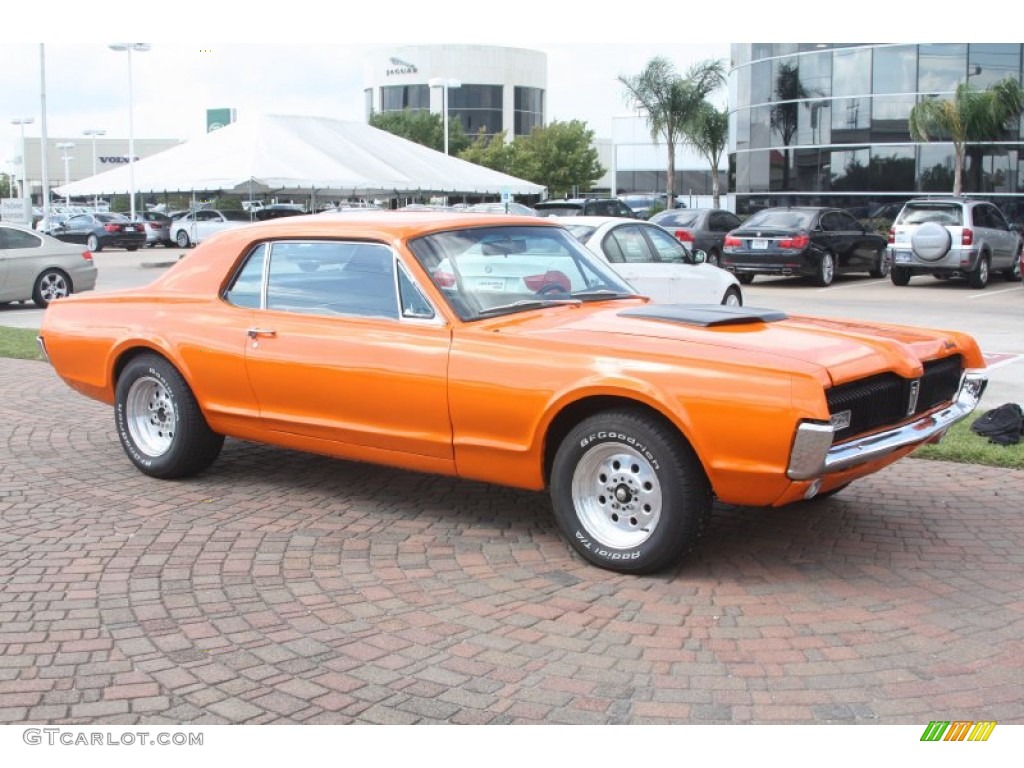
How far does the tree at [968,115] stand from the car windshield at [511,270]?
24.4m

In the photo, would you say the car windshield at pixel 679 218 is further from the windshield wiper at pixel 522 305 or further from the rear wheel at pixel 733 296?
the windshield wiper at pixel 522 305

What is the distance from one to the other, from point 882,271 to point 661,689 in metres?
21.8

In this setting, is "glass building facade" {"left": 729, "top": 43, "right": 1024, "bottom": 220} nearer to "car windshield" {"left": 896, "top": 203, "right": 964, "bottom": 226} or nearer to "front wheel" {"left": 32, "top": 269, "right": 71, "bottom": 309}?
"car windshield" {"left": 896, "top": 203, "right": 964, "bottom": 226}

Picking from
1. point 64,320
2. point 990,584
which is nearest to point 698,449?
point 990,584

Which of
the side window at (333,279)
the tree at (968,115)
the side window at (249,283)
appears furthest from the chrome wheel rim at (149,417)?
the tree at (968,115)

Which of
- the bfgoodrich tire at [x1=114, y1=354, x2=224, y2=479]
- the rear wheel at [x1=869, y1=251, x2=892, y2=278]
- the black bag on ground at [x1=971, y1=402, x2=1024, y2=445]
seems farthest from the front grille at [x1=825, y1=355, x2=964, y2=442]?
the rear wheel at [x1=869, y1=251, x2=892, y2=278]

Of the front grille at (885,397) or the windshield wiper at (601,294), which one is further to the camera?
the windshield wiper at (601,294)

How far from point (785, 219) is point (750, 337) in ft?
57.8

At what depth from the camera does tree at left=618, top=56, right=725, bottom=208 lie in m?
39.4

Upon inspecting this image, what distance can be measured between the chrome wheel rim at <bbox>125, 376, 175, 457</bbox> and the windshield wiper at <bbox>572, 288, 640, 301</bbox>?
254cm

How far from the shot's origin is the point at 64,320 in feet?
23.5

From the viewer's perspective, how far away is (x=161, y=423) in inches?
271

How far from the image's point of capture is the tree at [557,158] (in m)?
63.0

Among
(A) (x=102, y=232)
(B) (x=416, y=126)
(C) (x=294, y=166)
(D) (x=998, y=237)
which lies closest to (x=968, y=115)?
(D) (x=998, y=237)
